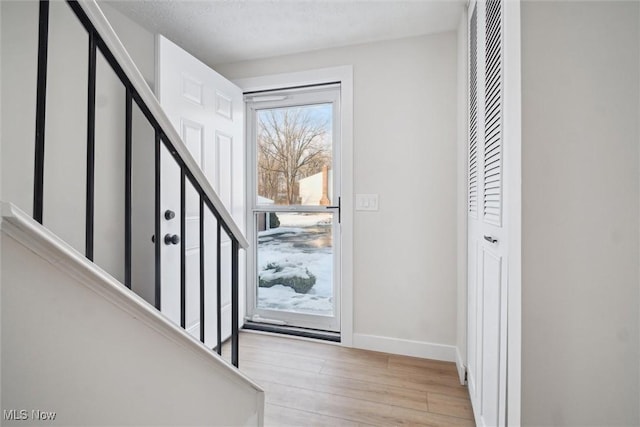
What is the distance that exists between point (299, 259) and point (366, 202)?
2.70 ft

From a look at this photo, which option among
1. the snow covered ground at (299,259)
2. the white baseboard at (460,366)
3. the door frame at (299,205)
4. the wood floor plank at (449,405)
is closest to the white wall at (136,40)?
the door frame at (299,205)

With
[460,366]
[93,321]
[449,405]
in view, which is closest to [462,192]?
[460,366]

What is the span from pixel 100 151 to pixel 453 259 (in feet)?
7.82

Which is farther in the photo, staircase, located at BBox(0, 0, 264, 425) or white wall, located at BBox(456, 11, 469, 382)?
white wall, located at BBox(456, 11, 469, 382)

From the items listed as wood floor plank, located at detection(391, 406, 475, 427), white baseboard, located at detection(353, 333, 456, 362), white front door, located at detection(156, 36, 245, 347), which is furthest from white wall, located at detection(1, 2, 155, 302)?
wood floor plank, located at detection(391, 406, 475, 427)

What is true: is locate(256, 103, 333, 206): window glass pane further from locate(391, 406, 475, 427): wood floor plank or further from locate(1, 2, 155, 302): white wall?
locate(391, 406, 475, 427): wood floor plank

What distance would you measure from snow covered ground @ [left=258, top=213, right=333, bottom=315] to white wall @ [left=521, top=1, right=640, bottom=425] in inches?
72.7

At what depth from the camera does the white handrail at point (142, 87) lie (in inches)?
28.2

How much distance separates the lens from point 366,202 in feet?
7.97

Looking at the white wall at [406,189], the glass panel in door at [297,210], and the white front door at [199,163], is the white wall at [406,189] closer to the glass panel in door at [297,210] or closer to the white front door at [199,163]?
the glass panel in door at [297,210]

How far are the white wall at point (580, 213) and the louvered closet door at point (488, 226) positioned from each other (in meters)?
0.10

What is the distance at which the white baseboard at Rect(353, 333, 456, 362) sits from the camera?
2246 mm

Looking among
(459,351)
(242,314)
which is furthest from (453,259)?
(242,314)

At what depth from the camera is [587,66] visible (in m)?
0.90
